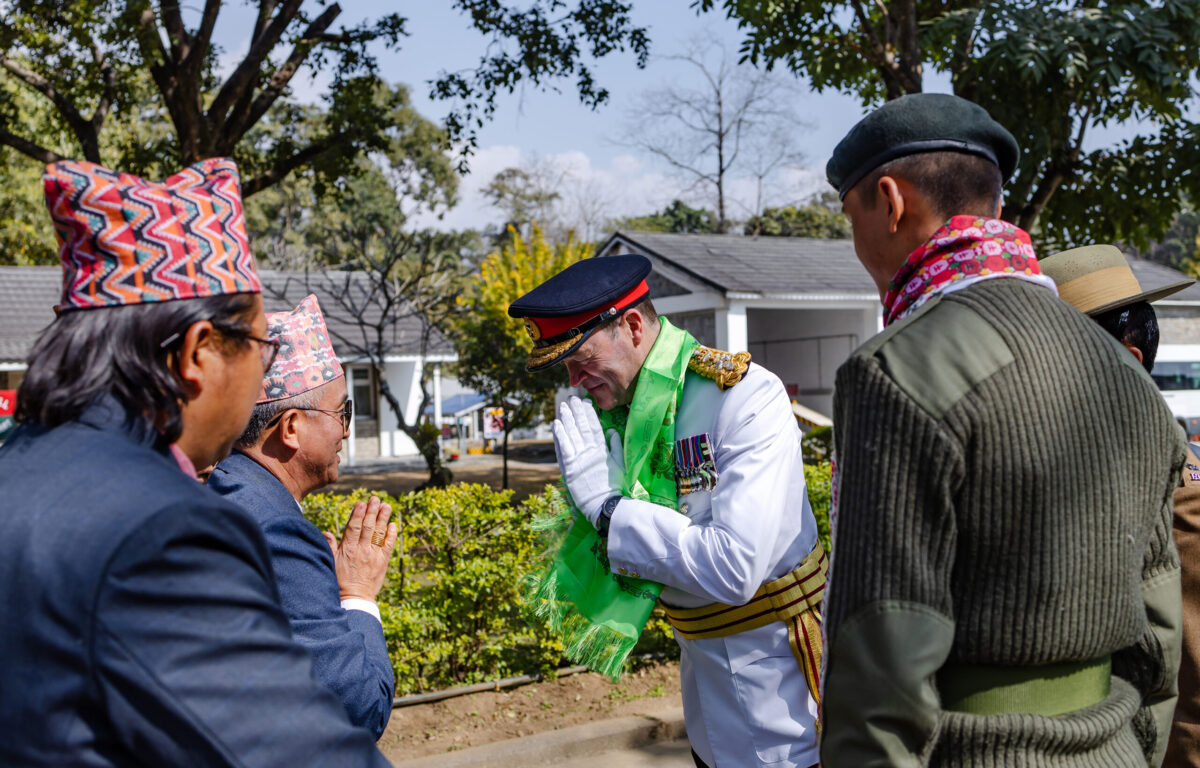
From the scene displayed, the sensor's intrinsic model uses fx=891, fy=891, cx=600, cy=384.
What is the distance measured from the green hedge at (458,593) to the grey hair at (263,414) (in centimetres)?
270

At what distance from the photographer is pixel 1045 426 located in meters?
1.35

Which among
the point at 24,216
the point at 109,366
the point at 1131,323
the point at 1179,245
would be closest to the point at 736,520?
the point at 1131,323

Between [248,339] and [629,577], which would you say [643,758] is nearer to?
[629,577]

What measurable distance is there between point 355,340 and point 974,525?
72.1ft

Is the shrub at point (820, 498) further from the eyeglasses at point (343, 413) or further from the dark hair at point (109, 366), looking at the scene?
the dark hair at point (109, 366)

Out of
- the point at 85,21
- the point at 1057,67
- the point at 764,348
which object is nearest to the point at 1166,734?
the point at 1057,67

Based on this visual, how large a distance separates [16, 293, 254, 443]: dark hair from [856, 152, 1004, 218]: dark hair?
1190mm

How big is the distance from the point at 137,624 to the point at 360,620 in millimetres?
1110

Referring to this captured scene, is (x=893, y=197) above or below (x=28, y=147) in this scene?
below

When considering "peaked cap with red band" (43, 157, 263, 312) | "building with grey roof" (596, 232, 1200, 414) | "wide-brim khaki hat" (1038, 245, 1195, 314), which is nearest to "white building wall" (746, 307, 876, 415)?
"building with grey roof" (596, 232, 1200, 414)

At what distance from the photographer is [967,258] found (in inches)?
58.3

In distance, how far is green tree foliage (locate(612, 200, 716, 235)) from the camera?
3528 cm

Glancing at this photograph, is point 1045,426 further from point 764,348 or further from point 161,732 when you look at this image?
point 764,348

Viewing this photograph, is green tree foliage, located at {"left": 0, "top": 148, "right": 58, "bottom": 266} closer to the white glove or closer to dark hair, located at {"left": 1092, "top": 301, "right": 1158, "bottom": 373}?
the white glove
